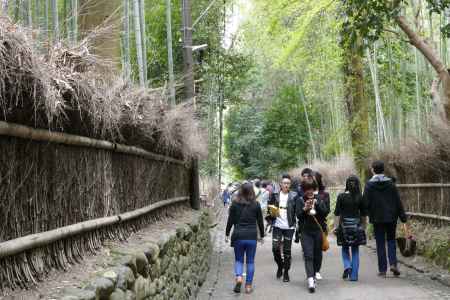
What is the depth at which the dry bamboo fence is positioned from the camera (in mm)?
3533

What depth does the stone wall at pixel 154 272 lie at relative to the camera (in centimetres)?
396

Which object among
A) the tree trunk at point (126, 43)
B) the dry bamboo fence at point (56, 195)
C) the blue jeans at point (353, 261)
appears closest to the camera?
the dry bamboo fence at point (56, 195)

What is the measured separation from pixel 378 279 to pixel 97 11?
5426 millimetres

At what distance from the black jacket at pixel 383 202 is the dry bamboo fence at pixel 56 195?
14.0 feet

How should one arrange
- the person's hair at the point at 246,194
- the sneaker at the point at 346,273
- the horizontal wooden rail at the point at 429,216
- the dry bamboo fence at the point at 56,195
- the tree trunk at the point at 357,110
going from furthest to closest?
1. the tree trunk at the point at 357,110
2. the horizontal wooden rail at the point at 429,216
3. the sneaker at the point at 346,273
4. the person's hair at the point at 246,194
5. the dry bamboo fence at the point at 56,195

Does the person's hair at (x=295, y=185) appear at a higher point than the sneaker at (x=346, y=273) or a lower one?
higher

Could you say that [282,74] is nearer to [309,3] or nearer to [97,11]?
[309,3]

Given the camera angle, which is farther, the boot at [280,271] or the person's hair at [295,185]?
the person's hair at [295,185]

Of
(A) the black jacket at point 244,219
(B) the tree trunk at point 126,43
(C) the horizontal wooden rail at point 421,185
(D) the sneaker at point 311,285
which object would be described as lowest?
(D) the sneaker at point 311,285

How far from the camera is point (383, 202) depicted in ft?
31.8

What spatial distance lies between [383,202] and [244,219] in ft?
7.04

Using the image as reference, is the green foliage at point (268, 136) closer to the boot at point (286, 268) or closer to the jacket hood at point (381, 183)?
the jacket hood at point (381, 183)

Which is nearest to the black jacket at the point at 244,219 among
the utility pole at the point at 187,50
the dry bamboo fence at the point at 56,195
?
the dry bamboo fence at the point at 56,195

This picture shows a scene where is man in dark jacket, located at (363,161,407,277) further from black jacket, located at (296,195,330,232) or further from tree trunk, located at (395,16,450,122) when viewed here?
tree trunk, located at (395,16,450,122)
